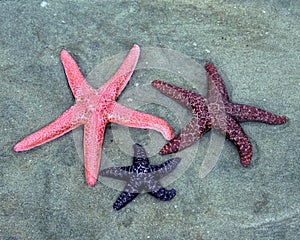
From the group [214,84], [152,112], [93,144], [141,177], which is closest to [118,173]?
[141,177]

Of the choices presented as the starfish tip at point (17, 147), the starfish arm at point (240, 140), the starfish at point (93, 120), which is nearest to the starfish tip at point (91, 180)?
the starfish at point (93, 120)

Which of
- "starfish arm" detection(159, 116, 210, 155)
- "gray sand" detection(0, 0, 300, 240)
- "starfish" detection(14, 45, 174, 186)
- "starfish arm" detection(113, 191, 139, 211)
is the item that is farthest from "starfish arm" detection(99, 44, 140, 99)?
"starfish arm" detection(113, 191, 139, 211)

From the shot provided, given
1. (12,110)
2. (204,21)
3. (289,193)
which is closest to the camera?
(289,193)

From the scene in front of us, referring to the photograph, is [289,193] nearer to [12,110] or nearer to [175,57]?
[175,57]

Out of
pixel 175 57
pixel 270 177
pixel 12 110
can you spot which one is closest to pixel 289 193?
pixel 270 177

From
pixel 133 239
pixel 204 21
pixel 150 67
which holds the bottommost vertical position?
pixel 133 239

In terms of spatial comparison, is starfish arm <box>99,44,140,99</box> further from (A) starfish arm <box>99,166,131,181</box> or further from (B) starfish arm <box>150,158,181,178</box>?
(B) starfish arm <box>150,158,181,178</box>

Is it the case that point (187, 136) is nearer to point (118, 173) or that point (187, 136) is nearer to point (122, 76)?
point (118, 173)
